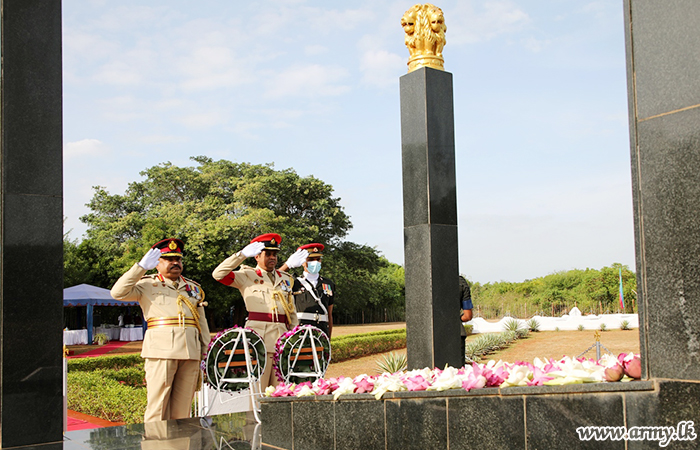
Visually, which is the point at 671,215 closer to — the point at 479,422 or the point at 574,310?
the point at 479,422

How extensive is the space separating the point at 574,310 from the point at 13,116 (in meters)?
22.1

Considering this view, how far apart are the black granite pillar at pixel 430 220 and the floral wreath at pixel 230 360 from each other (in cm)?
145

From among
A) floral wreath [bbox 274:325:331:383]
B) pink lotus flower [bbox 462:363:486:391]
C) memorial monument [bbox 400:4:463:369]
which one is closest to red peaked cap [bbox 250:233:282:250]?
floral wreath [bbox 274:325:331:383]

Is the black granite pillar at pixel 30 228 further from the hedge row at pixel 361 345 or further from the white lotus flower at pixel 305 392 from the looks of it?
the hedge row at pixel 361 345

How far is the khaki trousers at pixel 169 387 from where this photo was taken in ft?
16.8

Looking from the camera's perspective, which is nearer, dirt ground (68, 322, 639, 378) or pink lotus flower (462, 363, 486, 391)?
pink lotus flower (462, 363, 486, 391)

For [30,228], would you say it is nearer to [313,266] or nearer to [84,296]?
[313,266]

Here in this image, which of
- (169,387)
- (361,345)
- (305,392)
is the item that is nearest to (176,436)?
(169,387)

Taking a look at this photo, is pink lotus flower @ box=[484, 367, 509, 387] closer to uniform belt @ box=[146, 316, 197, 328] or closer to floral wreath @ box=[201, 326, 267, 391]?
floral wreath @ box=[201, 326, 267, 391]

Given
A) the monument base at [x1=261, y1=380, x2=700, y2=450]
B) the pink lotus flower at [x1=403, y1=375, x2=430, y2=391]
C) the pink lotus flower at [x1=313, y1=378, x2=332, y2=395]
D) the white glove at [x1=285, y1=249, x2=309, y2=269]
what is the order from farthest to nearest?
the white glove at [x1=285, y1=249, x2=309, y2=269] < the pink lotus flower at [x1=313, y1=378, x2=332, y2=395] < the pink lotus flower at [x1=403, y1=375, x2=430, y2=391] < the monument base at [x1=261, y1=380, x2=700, y2=450]

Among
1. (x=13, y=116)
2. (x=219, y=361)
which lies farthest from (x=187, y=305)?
(x=13, y=116)

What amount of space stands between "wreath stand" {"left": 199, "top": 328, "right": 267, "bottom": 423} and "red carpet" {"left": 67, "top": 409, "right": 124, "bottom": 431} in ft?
8.70

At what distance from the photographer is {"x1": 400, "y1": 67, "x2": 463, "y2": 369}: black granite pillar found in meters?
4.64

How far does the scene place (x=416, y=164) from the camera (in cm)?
486
